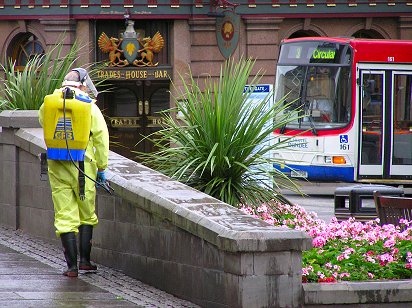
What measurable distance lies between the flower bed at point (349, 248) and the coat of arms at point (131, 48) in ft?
64.2

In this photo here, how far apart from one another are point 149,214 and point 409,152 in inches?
576

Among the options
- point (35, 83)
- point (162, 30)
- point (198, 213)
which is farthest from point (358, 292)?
point (162, 30)

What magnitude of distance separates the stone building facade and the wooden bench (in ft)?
64.7

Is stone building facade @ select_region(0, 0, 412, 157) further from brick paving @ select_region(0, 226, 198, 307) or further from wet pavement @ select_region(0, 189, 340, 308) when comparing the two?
brick paving @ select_region(0, 226, 198, 307)

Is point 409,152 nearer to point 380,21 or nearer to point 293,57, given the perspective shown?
point 293,57

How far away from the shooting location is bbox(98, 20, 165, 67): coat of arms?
30.7 m

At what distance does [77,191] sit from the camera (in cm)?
1027

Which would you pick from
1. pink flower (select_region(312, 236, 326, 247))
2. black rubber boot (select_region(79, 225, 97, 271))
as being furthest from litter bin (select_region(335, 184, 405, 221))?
black rubber boot (select_region(79, 225, 97, 271))

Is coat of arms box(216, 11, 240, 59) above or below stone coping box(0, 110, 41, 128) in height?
above

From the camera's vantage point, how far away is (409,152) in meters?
23.9

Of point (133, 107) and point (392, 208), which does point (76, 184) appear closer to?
point (392, 208)

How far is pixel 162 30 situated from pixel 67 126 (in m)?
21.5

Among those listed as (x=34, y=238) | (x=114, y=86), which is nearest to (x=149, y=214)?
(x=34, y=238)

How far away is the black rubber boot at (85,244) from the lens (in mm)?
10418
